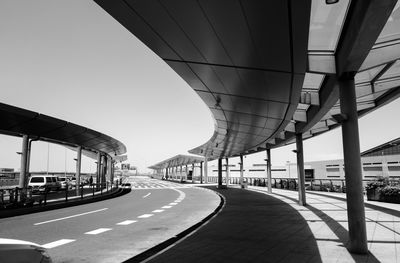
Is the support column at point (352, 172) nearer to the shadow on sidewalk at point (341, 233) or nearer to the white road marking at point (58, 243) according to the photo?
the shadow on sidewalk at point (341, 233)

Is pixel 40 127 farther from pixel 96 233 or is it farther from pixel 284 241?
pixel 284 241

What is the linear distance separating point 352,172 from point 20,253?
22.5ft

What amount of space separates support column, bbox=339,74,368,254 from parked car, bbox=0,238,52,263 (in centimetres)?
645

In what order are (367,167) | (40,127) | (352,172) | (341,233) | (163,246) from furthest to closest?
(367,167)
(40,127)
(341,233)
(163,246)
(352,172)

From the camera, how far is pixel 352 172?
24.3 feet

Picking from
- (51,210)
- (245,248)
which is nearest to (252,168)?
(51,210)

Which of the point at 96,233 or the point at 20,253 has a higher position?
the point at 20,253

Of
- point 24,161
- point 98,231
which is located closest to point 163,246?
point 98,231

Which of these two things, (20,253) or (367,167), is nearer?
(20,253)

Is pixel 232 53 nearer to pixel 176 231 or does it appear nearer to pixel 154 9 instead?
pixel 154 9

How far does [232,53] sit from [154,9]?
7.88 ft

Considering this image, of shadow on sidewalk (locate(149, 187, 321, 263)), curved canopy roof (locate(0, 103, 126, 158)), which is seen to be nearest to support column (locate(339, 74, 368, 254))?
shadow on sidewalk (locate(149, 187, 321, 263))

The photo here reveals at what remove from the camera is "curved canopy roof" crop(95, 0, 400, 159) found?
196 inches

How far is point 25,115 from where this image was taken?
15539 millimetres
